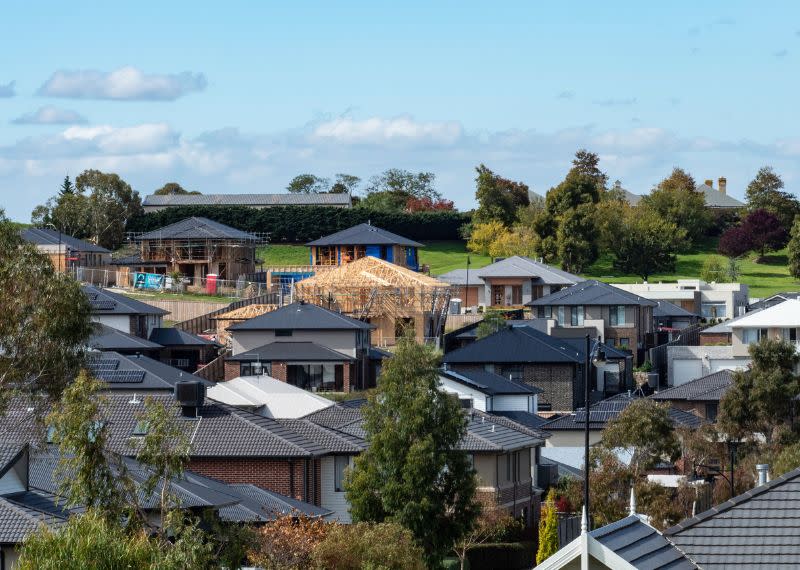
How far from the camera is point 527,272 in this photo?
370ft

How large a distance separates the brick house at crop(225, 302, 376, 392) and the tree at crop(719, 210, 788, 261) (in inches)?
2481

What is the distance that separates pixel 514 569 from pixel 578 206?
287ft

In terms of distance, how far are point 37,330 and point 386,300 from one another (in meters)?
53.5

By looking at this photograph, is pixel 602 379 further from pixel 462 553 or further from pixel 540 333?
pixel 462 553

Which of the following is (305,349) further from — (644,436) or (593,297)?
(644,436)

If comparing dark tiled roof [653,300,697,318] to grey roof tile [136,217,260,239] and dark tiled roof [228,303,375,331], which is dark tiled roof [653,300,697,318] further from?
grey roof tile [136,217,260,239]

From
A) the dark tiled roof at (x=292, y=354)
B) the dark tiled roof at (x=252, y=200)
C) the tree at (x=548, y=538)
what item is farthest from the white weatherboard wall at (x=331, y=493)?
the dark tiled roof at (x=252, y=200)

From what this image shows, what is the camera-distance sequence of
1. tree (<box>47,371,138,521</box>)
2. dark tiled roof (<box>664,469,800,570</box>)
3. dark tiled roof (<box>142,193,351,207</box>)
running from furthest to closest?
Answer: dark tiled roof (<box>142,193,351,207</box>)
tree (<box>47,371,138,521</box>)
dark tiled roof (<box>664,469,800,570</box>)

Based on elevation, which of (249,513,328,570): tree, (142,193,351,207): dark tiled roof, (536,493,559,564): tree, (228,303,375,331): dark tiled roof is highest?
(142,193,351,207): dark tiled roof

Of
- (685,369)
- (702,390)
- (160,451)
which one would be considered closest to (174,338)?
(702,390)

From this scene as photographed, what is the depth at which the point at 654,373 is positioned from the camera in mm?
91938

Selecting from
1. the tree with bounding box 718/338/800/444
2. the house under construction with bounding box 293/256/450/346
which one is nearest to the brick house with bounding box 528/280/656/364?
the house under construction with bounding box 293/256/450/346

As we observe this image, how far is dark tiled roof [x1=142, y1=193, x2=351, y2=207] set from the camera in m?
149

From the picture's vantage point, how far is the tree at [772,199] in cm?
14725
